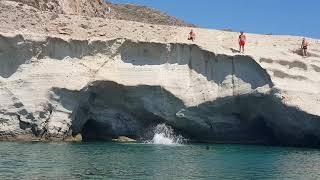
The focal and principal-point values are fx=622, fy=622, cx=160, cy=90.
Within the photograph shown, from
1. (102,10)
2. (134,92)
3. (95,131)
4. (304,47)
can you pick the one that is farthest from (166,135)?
(102,10)

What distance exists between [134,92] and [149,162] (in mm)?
12744

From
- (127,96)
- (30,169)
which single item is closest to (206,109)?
(127,96)

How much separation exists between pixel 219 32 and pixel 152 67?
5.61 meters

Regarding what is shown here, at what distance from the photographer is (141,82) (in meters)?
38.7

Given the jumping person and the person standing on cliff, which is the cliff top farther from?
the person standing on cliff

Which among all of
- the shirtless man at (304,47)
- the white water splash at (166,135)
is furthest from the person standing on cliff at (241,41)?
the white water splash at (166,135)

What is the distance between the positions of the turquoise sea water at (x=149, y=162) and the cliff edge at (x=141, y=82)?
3.52m

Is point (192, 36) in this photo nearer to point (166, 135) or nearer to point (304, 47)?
point (166, 135)

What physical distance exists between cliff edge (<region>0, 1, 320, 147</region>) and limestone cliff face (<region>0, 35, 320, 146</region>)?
0.06 metres

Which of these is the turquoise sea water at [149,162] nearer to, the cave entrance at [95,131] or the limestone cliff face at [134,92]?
the limestone cliff face at [134,92]

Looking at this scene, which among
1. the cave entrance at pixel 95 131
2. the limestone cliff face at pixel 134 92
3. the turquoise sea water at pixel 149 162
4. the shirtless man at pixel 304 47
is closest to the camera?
the turquoise sea water at pixel 149 162

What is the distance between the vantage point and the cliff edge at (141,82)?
37.7m

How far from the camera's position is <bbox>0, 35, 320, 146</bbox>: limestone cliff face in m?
37.6

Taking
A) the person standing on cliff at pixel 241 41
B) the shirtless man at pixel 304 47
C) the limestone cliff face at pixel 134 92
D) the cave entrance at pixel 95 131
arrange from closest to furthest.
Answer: the limestone cliff face at pixel 134 92, the person standing on cliff at pixel 241 41, the shirtless man at pixel 304 47, the cave entrance at pixel 95 131
